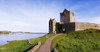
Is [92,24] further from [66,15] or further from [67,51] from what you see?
[67,51]

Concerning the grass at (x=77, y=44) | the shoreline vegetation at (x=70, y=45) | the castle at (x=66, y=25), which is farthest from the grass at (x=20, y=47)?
the castle at (x=66, y=25)

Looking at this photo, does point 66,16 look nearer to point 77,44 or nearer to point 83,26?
point 83,26

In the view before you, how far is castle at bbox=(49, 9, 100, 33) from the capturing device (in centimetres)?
3740

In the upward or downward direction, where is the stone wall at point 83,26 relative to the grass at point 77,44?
upward

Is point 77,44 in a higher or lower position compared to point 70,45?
higher

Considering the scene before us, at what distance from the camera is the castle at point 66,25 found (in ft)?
123

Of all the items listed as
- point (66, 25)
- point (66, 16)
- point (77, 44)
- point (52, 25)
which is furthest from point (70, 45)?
point (66, 16)

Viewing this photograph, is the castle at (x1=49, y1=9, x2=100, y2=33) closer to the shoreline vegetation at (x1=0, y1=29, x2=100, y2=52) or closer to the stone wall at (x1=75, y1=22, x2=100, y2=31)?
the stone wall at (x1=75, y1=22, x2=100, y2=31)

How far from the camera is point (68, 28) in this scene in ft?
Answer: 129

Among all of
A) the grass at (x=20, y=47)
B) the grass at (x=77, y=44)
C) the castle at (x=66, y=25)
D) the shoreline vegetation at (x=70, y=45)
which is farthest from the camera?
the castle at (x=66, y=25)

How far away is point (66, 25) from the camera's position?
40.4 m

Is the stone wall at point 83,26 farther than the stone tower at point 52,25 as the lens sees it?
No

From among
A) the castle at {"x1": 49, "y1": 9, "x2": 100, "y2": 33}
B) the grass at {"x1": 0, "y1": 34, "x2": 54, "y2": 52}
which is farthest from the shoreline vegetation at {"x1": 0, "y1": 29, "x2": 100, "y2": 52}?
the castle at {"x1": 49, "y1": 9, "x2": 100, "y2": 33}

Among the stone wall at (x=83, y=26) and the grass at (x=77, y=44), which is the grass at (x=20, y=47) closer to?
the grass at (x=77, y=44)
